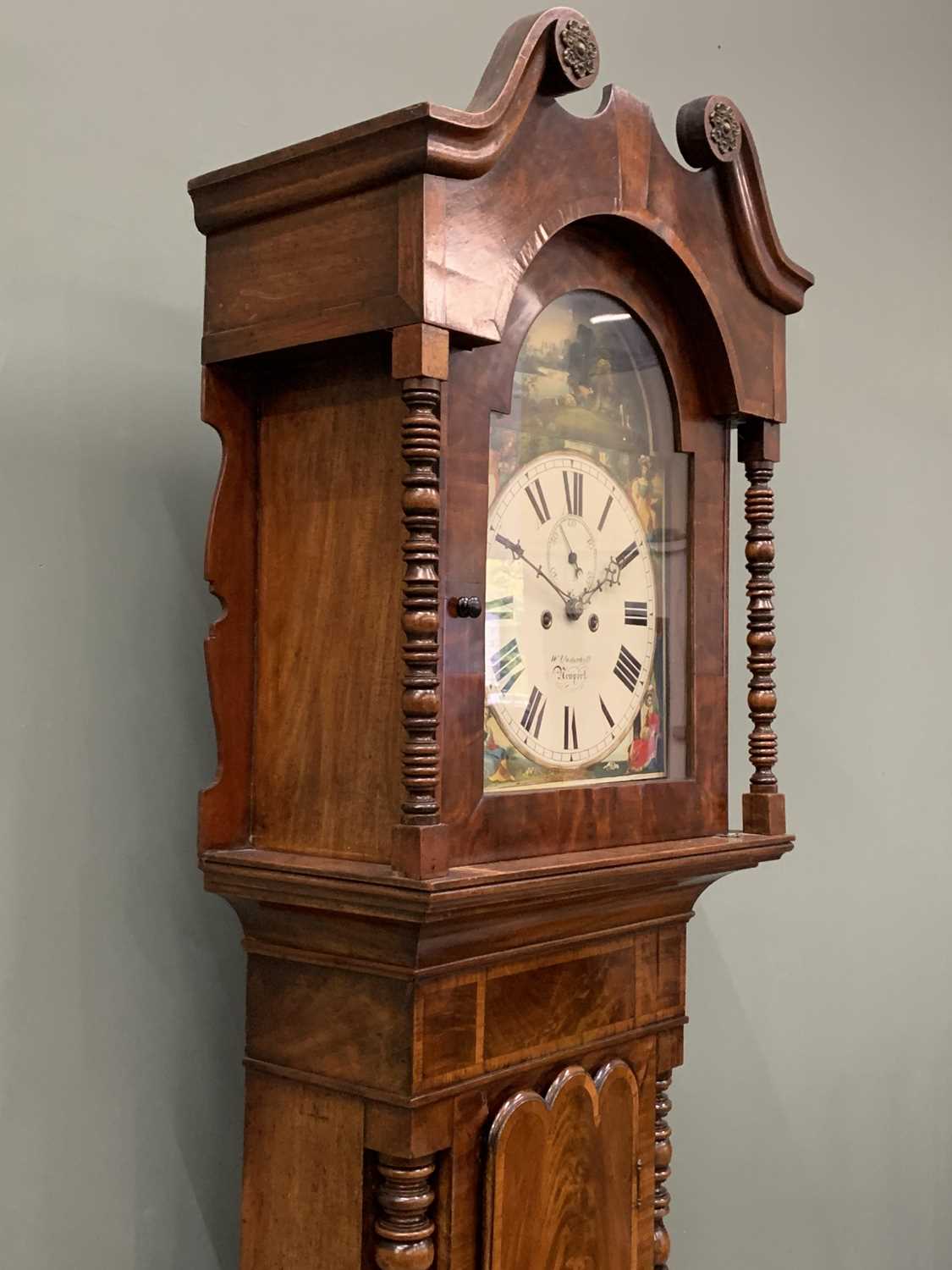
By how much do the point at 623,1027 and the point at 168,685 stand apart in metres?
0.64

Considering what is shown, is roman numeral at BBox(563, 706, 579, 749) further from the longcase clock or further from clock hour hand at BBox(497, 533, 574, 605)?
clock hour hand at BBox(497, 533, 574, 605)

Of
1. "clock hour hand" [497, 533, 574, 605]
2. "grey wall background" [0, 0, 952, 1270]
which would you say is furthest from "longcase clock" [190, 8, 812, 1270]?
"grey wall background" [0, 0, 952, 1270]

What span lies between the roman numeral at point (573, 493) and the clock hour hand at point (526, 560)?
0.25ft

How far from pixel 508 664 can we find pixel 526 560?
108 mm

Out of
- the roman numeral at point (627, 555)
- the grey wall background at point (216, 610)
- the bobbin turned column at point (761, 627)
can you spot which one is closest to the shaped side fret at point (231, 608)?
the grey wall background at point (216, 610)

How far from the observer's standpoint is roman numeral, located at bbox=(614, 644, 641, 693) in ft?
5.29

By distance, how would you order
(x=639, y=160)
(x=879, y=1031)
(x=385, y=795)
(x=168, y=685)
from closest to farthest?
(x=385, y=795) < (x=639, y=160) < (x=168, y=685) < (x=879, y=1031)

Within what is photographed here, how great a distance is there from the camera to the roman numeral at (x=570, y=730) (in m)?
1.54

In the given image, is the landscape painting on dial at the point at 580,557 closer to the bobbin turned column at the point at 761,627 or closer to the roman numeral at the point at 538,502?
the roman numeral at the point at 538,502

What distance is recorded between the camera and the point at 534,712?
1501mm

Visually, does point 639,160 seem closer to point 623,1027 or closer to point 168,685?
point 168,685

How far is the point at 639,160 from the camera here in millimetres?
1555

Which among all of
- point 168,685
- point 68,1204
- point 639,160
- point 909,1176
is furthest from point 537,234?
point 909,1176

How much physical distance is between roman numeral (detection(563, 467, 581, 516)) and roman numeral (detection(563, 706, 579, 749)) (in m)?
0.20
